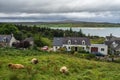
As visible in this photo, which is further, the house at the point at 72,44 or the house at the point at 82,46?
the house at the point at 72,44

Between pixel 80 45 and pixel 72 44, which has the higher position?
pixel 72 44

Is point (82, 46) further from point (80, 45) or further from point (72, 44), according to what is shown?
point (72, 44)

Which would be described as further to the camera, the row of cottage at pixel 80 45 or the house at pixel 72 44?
the house at pixel 72 44

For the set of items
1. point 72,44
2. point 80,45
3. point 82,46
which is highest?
point 72,44

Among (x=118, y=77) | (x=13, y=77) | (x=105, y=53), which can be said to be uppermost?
(x=13, y=77)

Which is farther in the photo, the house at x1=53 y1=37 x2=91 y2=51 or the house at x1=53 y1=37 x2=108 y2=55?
the house at x1=53 y1=37 x2=91 y2=51

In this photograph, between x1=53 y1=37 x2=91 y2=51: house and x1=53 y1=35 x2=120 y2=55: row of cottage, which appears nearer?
x1=53 y1=35 x2=120 y2=55: row of cottage

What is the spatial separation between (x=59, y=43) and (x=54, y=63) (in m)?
44.7

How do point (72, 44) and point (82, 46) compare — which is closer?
point (82, 46)

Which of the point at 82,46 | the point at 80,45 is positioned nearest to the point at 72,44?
the point at 80,45

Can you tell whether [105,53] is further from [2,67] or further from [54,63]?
[2,67]

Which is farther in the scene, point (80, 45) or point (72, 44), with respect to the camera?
point (72, 44)

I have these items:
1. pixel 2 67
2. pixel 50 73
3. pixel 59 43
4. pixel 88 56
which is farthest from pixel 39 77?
pixel 59 43

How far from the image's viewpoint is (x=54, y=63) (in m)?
37.9
